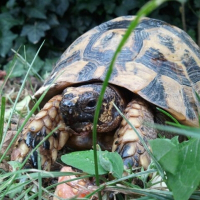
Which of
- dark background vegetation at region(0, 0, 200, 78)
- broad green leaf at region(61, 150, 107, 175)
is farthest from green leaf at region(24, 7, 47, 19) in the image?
broad green leaf at region(61, 150, 107, 175)

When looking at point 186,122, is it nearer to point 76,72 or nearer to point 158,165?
point 76,72

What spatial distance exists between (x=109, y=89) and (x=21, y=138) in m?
0.45

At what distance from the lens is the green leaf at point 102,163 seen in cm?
111

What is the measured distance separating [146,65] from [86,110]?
0.43 metres

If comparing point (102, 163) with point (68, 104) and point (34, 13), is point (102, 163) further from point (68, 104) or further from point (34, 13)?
point (34, 13)

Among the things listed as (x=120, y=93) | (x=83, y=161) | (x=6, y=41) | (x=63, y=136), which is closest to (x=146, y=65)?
(x=120, y=93)

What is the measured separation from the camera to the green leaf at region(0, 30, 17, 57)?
411cm

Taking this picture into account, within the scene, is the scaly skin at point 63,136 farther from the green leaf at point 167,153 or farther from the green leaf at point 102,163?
the green leaf at point 167,153

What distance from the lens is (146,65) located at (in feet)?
6.08

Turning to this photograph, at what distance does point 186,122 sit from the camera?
5.90ft

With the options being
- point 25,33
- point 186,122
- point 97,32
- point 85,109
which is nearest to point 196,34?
point 25,33

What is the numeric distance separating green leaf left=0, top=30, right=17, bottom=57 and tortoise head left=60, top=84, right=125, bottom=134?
8.56 feet

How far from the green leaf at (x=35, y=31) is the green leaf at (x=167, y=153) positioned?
3208mm

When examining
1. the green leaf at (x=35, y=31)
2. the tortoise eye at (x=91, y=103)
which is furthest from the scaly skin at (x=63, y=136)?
the green leaf at (x=35, y=31)
